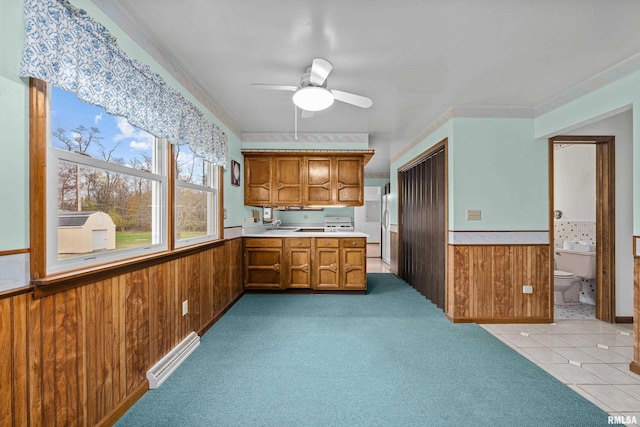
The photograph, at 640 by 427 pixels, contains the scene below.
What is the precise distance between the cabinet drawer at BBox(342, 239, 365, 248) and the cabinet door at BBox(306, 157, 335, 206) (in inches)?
25.5

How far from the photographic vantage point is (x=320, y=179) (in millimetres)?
4449

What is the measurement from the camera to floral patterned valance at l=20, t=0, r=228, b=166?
1146 mm

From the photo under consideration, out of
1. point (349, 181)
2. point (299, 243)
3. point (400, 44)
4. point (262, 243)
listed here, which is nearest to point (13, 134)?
point (400, 44)

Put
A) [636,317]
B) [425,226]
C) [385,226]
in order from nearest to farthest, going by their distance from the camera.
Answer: [636,317]
[425,226]
[385,226]

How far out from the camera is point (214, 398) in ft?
6.13

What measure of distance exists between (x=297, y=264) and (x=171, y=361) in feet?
7.52

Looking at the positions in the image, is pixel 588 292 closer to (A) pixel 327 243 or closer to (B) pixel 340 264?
(B) pixel 340 264

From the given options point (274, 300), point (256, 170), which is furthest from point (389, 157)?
point (274, 300)

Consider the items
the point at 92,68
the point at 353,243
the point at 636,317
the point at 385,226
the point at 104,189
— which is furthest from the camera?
the point at 385,226

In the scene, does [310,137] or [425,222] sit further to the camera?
[310,137]

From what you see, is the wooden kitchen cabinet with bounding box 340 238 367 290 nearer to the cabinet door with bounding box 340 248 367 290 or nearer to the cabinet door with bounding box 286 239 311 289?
the cabinet door with bounding box 340 248 367 290

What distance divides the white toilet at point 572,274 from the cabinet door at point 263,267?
146 inches

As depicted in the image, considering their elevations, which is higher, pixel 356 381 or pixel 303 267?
pixel 303 267

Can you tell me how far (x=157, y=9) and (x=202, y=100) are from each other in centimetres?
118
